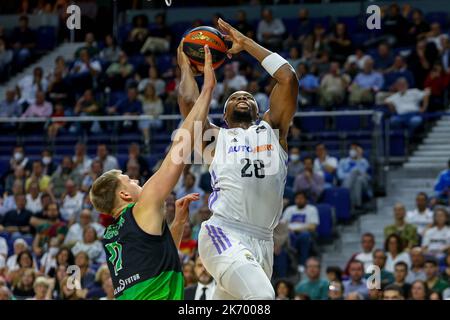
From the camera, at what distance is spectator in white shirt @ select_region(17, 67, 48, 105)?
2042 cm

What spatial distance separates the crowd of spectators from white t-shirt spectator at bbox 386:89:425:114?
2 cm

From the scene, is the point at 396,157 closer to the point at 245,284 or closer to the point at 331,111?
the point at 331,111

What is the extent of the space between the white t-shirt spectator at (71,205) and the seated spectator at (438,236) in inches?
227

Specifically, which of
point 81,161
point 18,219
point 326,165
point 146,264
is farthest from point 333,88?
point 146,264

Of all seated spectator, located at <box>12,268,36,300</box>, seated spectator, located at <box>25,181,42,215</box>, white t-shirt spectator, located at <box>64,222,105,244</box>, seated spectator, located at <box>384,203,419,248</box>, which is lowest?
seated spectator, located at <box>12,268,36,300</box>

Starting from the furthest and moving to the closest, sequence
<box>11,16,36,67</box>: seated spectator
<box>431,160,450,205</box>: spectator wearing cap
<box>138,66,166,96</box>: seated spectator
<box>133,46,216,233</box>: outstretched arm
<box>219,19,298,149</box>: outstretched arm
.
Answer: <box>11,16,36,67</box>: seated spectator < <box>138,66,166,96</box>: seated spectator < <box>431,160,450,205</box>: spectator wearing cap < <box>219,19,298,149</box>: outstretched arm < <box>133,46,216,233</box>: outstretched arm

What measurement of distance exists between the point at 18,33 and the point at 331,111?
893 cm

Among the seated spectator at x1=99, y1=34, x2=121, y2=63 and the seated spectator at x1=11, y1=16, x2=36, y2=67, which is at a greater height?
the seated spectator at x1=11, y1=16, x2=36, y2=67

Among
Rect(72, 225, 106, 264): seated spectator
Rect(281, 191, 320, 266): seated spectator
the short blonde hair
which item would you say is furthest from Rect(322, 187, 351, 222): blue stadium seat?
the short blonde hair

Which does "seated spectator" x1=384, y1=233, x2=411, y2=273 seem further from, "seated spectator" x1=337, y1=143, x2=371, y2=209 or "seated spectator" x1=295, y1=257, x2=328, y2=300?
"seated spectator" x1=337, y1=143, x2=371, y2=209

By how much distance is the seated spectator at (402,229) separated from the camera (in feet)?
46.6

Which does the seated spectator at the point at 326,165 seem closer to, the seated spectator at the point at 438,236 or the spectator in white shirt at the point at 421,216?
the spectator in white shirt at the point at 421,216

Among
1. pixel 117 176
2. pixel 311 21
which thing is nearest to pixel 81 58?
pixel 311 21

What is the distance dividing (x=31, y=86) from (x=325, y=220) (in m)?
8.16
